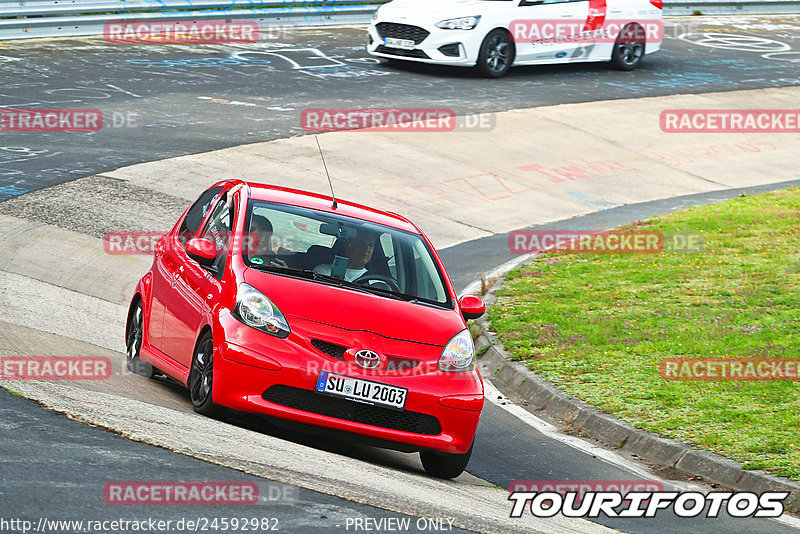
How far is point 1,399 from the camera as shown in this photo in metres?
6.75

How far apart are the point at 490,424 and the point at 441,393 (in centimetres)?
226

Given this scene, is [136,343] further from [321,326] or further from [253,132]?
[253,132]

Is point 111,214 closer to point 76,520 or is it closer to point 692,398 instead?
point 692,398

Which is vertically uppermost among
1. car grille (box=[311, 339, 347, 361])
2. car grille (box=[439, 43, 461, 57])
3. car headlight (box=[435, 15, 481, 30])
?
car headlight (box=[435, 15, 481, 30])

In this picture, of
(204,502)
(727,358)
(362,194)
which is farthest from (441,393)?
(362,194)

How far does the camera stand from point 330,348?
7.05 meters

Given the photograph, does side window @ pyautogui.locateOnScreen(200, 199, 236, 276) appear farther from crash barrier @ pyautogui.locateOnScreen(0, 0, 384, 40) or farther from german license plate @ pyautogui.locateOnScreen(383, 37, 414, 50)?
crash barrier @ pyautogui.locateOnScreen(0, 0, 384, 40)

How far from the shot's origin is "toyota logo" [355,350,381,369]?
23.1ft

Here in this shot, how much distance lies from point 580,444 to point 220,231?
10.6 feet

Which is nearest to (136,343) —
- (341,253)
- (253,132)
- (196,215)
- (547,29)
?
(196,215)

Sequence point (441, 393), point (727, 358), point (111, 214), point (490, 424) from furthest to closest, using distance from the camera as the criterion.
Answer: point (111, 214), point (727, 358), point (490, 424), point (441, 393)

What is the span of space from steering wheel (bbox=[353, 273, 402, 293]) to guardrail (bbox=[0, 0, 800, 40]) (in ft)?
56.6

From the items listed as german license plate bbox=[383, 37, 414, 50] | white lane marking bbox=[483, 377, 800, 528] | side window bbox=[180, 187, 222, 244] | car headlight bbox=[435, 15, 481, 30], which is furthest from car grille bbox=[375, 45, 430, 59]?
side window bbox=[180, 187, 222, 244]

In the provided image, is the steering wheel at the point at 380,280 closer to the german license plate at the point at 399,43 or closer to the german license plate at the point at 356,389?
the german license plate at the point at 356,389
